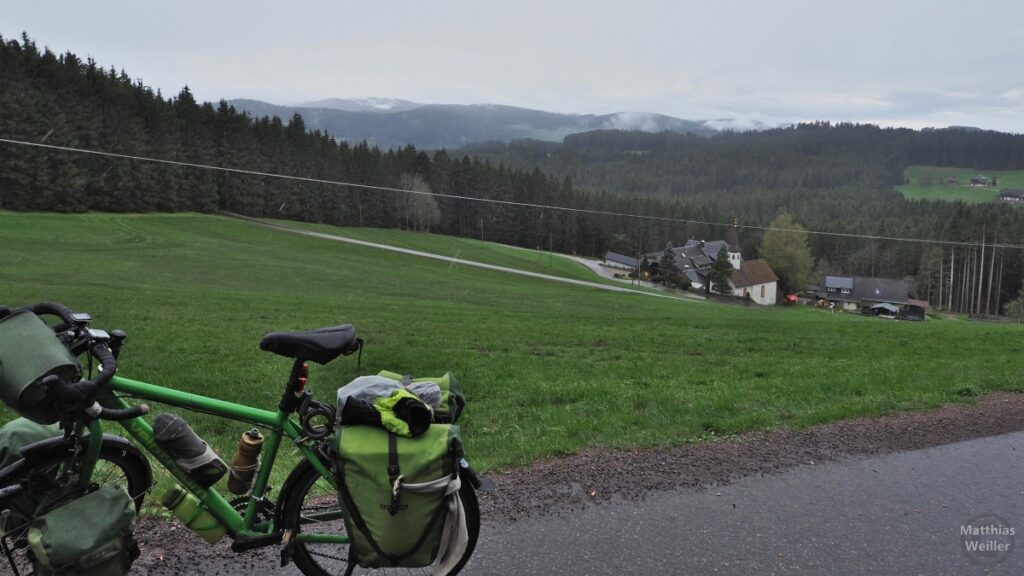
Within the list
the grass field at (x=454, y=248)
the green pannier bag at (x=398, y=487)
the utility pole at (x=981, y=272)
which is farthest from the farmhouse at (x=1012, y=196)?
the green pannier bag at (x=398, y=487)

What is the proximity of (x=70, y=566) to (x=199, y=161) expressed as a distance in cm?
7938

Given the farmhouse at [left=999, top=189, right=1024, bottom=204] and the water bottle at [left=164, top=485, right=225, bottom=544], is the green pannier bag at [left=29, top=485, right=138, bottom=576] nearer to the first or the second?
the water bottle at [left=164, top=485, right=225, bottom=544]

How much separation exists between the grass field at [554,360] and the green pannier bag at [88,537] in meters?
2.77

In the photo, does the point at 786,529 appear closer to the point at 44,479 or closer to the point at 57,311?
the point at 44,479

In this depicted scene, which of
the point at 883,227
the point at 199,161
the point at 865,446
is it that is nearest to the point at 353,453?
the point at 865,446

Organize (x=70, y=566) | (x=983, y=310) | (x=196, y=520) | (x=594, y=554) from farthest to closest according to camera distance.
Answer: (x=983, y=310)
(x=594, y=554)
(x=196, y=520)
(x=70, y=566)

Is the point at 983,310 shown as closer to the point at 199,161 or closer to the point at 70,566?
the point at 199,161

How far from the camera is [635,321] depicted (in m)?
23.7

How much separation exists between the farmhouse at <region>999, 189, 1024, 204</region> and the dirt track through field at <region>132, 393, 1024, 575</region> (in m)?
213

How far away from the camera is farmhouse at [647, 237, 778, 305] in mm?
97000

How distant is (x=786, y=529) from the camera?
4637mm

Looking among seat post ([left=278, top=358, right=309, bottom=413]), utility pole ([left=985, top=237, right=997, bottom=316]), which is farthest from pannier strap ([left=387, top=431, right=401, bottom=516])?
utility pole ([left=985, top=237, right=997, bottom=316])

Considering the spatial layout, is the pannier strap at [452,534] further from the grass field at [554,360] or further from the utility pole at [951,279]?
the utility pole at [951,279]

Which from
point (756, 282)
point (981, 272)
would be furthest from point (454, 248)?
point (981, 272)
